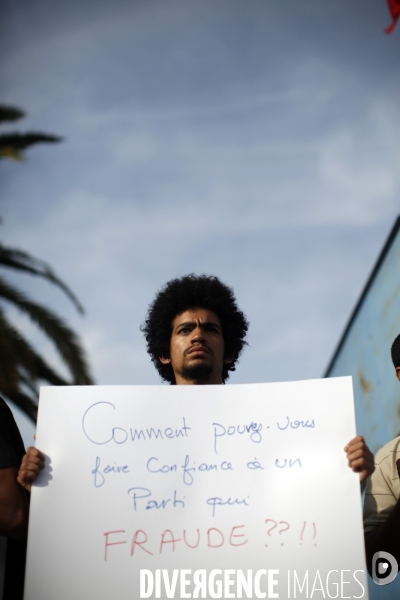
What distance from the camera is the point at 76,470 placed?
7.48ft

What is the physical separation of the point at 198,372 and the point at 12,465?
3.13ft

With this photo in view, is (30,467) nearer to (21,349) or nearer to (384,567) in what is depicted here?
(384,567)

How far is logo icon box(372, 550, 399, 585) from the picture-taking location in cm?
234

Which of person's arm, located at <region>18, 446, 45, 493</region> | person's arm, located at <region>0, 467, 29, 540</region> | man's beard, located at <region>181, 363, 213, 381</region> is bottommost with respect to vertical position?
person's arm, located at <region>0, 467, 29, 540</region>

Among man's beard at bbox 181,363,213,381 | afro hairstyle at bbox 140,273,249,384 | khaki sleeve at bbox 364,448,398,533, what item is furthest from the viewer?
afro hairstyle at bbox 140,273,249,384

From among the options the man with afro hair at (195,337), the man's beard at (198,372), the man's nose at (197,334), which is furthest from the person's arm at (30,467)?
the man's nose at (197,334)

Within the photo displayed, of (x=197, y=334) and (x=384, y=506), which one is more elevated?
(x=197, y=334)

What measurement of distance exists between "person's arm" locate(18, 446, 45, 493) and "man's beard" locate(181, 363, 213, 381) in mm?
855

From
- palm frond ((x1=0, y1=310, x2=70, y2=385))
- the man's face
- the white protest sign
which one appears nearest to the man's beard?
the man's face

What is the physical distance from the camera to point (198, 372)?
9.46 feet

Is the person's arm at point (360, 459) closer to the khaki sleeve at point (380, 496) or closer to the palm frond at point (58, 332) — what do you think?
the khaki sleeve at point (380, 496)

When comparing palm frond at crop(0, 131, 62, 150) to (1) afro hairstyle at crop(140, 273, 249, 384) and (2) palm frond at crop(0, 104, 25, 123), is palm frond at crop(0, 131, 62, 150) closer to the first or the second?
(2) palm frond at crop(0, 104, 25, 123)

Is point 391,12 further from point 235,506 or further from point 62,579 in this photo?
point 62,579

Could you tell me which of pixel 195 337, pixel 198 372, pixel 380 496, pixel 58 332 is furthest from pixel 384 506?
pixel 58 332
